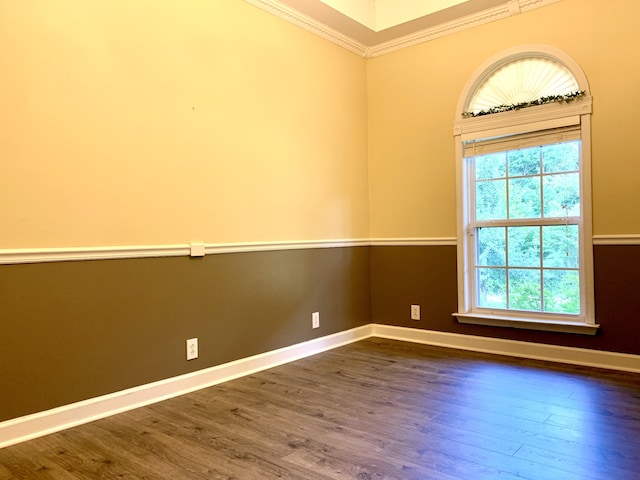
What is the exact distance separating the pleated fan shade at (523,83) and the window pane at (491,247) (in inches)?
38.6

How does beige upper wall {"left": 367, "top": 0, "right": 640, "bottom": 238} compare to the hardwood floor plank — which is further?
beige upper wall {"left": 367, "top": 0, "right": 640, "bottom": 238}

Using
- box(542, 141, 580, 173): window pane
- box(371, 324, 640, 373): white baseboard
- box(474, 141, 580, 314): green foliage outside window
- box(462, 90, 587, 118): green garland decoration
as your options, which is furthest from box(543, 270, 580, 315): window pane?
box(462, 90, 587, 118): green garland decoration

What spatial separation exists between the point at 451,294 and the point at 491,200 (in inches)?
32.8

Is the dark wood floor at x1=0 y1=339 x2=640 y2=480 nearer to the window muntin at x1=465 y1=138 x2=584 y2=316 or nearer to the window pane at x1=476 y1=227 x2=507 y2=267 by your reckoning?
the window muntin at x1=465 y1=138 x2=584 y2=316

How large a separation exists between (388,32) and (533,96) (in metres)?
1.34

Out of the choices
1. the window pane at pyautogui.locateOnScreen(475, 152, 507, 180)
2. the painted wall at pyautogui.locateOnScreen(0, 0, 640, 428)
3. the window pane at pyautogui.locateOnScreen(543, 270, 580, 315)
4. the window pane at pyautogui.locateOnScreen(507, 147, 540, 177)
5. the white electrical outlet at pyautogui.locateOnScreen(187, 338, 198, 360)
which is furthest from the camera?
the window pane at pyautogui.locateOnScreen(475, 152, 507, 180)

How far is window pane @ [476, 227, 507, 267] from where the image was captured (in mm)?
3654

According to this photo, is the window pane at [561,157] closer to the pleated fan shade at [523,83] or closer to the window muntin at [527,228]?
the window muntin at [527,228]

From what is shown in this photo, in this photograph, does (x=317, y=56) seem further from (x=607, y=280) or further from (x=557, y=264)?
(x=607, y=280)

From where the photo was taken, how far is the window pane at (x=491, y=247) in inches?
144

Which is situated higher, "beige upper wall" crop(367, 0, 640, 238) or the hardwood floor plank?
"beige upper wall" crop(367, 0, 640, 238)

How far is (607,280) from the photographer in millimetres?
3146

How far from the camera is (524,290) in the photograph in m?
3.54

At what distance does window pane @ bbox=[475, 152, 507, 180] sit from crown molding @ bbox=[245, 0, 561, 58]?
105 cm
